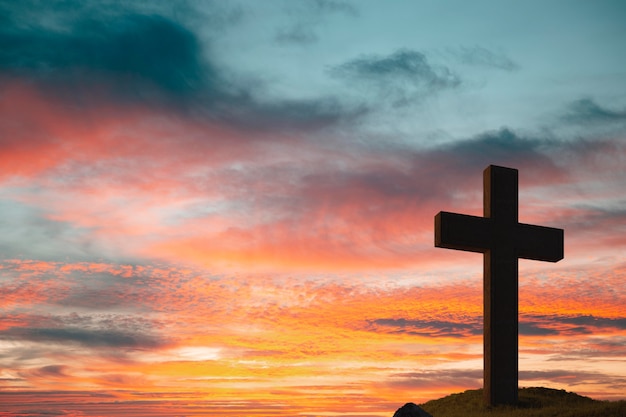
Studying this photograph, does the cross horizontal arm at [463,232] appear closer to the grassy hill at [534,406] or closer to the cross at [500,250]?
the cross at [500,250]

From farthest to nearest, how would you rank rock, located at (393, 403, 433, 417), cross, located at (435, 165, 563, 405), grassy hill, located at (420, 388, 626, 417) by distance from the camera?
1. cross, located at (435, 165, 563, 405)
2. grassy hill, located at (420, 388, 626, 417)
3. rock, located at (393, 403, 433, 417)

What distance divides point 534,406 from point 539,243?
443cm

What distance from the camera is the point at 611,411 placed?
604 inches

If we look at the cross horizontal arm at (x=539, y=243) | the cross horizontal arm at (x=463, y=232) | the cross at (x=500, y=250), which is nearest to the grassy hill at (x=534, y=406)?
the cross at (x=500, y=250)

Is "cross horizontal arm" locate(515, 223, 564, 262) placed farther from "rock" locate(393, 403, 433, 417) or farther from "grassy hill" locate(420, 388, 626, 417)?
"rock" locate(393, 403, 433, 417)

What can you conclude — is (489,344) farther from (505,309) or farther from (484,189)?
(484,189)

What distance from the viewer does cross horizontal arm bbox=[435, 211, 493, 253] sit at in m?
18.1

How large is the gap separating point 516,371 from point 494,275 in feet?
8.33

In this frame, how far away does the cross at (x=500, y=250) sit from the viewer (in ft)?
59.3

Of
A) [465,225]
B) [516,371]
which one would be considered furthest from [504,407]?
[465,225]

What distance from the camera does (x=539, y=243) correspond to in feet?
64.1

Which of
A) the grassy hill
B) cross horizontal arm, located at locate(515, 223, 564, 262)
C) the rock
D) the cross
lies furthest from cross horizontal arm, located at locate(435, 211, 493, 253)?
the rock

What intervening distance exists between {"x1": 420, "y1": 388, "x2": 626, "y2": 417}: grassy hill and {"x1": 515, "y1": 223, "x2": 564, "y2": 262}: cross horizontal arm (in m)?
3.77

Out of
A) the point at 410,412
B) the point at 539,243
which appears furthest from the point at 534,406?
the point at 410,412
